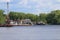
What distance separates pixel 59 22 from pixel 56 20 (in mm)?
2648

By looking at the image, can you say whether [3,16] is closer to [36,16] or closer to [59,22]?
[59,22]

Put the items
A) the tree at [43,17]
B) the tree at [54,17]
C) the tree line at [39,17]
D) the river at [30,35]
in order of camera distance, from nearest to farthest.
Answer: the river at [30,35], the tree line at [39,17], the tree at [54,17], the tree at [43,17]

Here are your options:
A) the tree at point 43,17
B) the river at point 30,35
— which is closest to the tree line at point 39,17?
the tree at point 43,17

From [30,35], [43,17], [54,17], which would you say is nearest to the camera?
[30,35]

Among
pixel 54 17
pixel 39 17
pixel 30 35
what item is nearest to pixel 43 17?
pixel 39 17

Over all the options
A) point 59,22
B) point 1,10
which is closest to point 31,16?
point 59,22

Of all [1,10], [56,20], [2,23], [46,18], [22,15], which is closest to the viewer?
[2,23]

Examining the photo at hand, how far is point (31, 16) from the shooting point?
154m

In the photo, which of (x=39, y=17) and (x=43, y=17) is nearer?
(x=43, y=17)

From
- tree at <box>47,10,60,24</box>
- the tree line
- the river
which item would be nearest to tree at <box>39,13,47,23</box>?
the tree line

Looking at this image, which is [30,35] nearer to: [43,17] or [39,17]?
[43,17]

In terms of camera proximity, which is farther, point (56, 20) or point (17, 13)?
point (17, 13)

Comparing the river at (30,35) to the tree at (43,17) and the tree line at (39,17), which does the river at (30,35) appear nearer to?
the tree line at (39,17)

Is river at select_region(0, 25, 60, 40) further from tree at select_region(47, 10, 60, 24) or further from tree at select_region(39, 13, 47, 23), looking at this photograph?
tree at select_region(39, 13, 47, 23)
